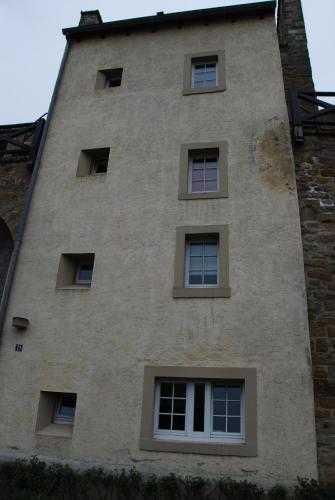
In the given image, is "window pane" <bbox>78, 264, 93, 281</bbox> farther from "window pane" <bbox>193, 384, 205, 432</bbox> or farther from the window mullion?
"window pane" <bbox>193, 384, 205, 432</bbox>

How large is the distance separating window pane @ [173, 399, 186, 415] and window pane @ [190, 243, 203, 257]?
2787mm

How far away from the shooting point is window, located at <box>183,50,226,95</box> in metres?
9.05

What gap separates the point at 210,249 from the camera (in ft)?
24.5

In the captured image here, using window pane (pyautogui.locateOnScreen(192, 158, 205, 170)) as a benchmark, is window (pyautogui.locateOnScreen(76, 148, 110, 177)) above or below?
above

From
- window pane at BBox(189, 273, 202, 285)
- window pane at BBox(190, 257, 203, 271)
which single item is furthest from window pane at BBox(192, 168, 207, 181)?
window pane at BBox(189, 273, 202, 285)

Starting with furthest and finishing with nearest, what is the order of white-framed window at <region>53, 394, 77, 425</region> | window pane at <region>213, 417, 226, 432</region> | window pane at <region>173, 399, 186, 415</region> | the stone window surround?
white-framed window at <region>53, 394, 77, 425</region> → window pane at <region>173, 399, 186, 415</region> → window pane at <region>213, 417, 226, 432</region> → the stone window surround

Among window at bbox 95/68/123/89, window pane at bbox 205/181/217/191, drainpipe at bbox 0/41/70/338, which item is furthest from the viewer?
window at bbox 95/68/123/89

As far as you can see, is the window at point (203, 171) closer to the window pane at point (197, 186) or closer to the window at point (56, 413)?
the window pane at point (197, 186)

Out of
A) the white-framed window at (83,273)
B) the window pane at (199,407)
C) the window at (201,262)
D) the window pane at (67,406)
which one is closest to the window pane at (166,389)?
the window pane at (199,407)

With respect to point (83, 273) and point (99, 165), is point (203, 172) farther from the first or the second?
point (83, 273)

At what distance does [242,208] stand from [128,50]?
20.6ft

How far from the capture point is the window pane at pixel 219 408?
6152mm

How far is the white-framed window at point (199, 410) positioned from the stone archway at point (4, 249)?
5.14m

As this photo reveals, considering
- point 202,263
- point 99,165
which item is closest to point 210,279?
point 202,263
